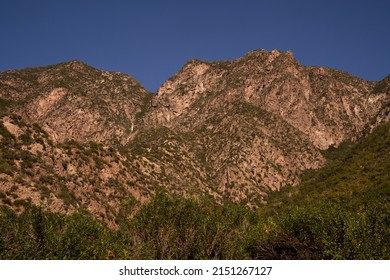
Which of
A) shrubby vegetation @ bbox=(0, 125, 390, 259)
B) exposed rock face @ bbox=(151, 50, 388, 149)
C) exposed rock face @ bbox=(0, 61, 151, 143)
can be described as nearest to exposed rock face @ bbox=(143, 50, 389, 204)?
exposed rock face @ bbox=(151, 50, 388, 149)

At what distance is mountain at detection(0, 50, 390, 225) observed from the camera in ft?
206

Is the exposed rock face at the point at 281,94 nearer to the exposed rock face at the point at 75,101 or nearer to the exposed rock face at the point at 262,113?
the exposed rock face at the point at 262,113

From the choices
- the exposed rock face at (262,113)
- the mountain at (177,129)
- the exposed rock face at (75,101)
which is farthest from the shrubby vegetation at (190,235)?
the exposed rock face at (75,101)

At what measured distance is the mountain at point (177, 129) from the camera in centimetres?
6272

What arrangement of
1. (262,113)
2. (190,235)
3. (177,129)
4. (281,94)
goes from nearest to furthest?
(190,235) < (177,129) < (262,113) < (281,94)

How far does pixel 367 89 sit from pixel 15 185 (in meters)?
176

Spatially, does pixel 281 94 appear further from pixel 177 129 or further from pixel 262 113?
pixel 177 129

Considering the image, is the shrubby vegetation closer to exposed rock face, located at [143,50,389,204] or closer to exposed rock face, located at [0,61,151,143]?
exposed rock face, located at [143,50,389,204]

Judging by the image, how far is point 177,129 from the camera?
138m

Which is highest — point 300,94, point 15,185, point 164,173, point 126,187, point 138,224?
point 300,94

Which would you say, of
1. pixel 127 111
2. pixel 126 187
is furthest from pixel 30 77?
pixel 126 187

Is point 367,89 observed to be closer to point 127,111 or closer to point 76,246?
point 127,111

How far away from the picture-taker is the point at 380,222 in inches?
1259

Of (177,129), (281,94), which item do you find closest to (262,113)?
(281,94)
